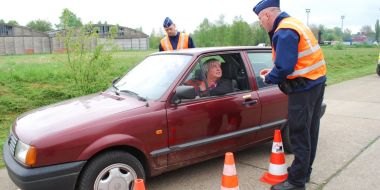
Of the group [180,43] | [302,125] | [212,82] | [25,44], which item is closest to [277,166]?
[302,125]

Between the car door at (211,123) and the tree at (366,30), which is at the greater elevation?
the tree at (366,30)

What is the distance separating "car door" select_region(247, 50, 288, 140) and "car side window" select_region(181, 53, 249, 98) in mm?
204

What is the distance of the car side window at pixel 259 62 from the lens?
15.8 feet

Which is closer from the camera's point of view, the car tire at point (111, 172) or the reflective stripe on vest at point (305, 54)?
the car tire at point (111, 172)

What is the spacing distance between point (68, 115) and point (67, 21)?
476cm

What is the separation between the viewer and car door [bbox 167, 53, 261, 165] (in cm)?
393

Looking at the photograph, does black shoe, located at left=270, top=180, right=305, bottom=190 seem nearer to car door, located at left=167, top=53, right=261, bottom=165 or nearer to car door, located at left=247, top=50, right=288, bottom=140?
car door, located at left=167, top=53, right=261, bottom=165

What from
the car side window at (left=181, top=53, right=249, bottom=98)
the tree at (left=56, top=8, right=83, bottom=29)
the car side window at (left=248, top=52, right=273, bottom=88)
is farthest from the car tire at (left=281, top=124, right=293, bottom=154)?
the tree at (left=56, top=8, right=83, bottom=29)

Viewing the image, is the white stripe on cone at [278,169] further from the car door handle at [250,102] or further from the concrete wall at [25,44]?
the concrete wall at [25,44]

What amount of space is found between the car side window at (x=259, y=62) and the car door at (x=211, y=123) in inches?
7.7

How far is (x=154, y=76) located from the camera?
436cm

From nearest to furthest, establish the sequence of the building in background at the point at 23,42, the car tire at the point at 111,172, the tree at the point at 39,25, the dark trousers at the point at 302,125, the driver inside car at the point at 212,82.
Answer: the car tire at the point at 111,172 → the dark trousers at the point at 302,125 → the driver inside car at the point at 212,82 → the building in background at the point at 23,42 → the tree at the point at 39,25

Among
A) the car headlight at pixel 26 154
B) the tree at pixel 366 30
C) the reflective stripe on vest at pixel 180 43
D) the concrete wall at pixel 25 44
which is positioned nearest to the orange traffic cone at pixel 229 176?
the car headlight at pixel 26 154

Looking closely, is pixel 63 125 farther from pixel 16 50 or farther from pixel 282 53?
pixel 16 50
